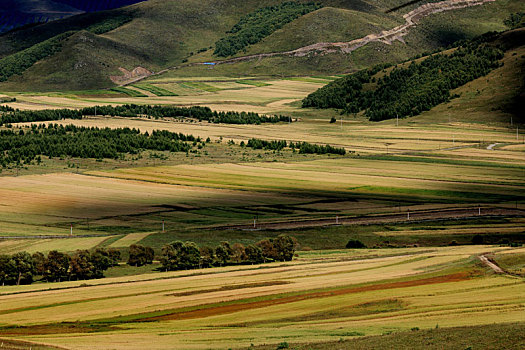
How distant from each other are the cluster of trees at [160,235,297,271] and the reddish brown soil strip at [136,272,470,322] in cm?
2548

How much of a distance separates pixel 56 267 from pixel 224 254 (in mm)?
20973

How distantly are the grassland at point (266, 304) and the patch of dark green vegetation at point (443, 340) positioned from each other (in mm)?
1380

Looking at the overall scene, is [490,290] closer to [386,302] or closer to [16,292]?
[386,302]

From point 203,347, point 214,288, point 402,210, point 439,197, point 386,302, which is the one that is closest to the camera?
point 203,347

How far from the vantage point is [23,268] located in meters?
103

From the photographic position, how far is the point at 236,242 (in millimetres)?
120625

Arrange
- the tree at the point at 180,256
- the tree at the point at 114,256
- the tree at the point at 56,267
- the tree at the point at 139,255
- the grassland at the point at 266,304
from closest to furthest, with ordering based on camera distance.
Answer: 1. the grassland at the point at 266,304
2. the tree at the point at 56,267
3. the tree at the point at 180,256
4. the tree at the point at 114,256
5. the tree at the point at 139,255

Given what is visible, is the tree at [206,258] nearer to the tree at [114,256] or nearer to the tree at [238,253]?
the tree at [238,253]

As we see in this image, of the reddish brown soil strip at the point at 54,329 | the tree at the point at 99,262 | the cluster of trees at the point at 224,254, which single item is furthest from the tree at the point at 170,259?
the reddish brown soil strip at the point at 54,329

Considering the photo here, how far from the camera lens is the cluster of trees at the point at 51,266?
335 feet

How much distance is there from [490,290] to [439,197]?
74.8 meters

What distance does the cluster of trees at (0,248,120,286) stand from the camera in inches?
4023

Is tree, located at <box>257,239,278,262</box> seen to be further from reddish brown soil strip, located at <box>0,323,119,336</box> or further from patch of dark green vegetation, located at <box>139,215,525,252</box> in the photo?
reddish brown soil strip, located at <box>0,323,119,336</box>

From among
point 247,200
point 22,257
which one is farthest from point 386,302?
point 247,200
